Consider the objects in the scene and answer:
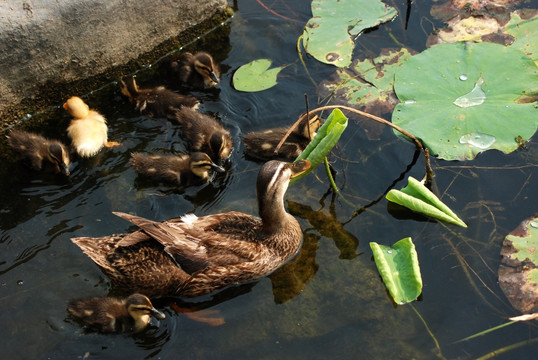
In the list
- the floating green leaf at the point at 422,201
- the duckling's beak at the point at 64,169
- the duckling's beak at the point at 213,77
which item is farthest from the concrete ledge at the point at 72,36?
the floating green leaf at the point at 422,201

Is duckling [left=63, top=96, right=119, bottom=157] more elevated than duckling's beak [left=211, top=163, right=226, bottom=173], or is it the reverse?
duckling [left=63, top=96, right=119, bottom=157]

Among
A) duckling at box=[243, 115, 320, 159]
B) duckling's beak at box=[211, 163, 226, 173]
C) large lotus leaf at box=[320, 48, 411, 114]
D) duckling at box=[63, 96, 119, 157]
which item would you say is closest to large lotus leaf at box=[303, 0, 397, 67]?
large lotus leaf at box=[320, 48, 411, 114]

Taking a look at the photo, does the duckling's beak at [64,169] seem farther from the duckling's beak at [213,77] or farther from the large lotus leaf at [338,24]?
the large lotus leaf at [338,24]

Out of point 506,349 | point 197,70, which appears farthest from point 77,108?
point 506,349

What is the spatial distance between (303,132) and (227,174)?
0.67 m

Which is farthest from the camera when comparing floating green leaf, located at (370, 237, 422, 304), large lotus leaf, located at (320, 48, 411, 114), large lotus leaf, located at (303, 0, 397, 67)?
large lotus leaf, located at (303, 0, 397, 67)

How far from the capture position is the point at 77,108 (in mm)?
5289

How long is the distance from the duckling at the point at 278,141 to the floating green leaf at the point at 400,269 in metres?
1.16

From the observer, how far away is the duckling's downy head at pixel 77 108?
5293mm

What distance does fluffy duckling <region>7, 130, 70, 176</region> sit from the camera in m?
4.87

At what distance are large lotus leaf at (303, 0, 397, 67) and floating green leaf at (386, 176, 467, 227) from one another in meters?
1.50

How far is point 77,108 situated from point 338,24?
7.72 feet

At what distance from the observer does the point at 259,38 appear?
6.07 m

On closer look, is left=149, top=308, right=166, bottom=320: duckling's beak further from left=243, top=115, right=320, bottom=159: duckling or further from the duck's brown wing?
left=243, top=115, right=320, bottom=159: duckling
